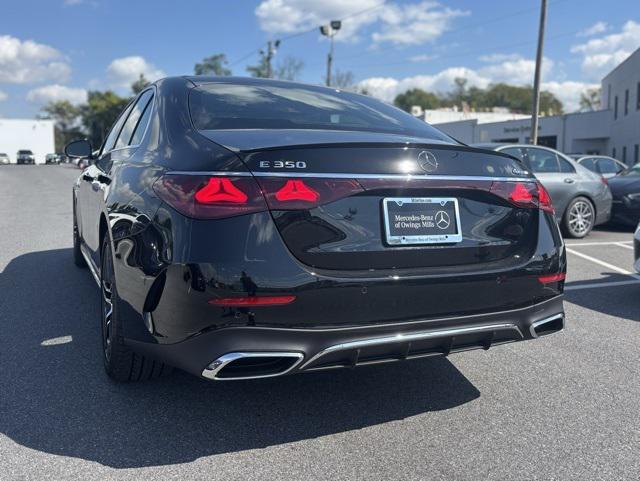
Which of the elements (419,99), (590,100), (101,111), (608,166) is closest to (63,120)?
(101,111)

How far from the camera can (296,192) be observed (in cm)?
249

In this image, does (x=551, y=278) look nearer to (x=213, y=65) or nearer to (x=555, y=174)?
(x=555, y=174)

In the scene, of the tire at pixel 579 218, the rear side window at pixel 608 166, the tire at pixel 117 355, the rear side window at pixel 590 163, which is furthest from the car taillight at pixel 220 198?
the rear side window at pixel 608 166

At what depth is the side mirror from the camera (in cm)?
553

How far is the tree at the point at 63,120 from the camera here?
4707 inches

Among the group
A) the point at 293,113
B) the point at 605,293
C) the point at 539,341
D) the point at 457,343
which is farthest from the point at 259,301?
the point at 605,293

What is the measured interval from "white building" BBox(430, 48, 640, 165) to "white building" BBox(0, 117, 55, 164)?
2077 inches

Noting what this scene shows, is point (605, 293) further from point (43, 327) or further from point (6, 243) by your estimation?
point (6, 243)

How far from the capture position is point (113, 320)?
124 inches

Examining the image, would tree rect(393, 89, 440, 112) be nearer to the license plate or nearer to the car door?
the car door

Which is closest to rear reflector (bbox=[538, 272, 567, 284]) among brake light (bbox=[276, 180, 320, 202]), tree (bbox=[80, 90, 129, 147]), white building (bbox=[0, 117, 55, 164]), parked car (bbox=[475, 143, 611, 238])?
brake light (bbox=[276, 180, 320, 202])

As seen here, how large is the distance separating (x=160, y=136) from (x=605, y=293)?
15.0 feet

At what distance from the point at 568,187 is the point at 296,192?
836 centimetres

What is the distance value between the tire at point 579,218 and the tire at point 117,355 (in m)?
8.06
